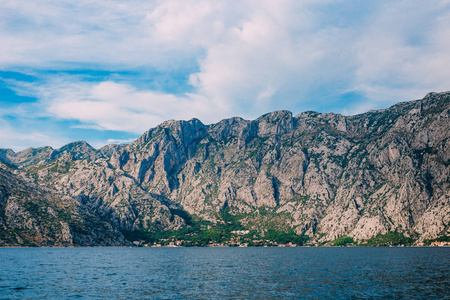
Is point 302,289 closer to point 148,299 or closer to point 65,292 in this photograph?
point 148,299

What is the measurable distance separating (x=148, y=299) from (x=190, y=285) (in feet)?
53.7

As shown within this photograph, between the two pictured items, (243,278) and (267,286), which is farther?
(243,278)

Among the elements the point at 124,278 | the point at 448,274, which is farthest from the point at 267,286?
the point at 448,274

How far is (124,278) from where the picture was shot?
265ft

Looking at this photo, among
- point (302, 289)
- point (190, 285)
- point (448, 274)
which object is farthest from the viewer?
point (448, 274)

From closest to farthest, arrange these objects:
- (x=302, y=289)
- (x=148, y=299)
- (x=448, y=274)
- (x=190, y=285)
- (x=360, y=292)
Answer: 1. (x=148, y=299)
2. (x=360, y=292)
3. (x=302, y=289)
4. (x=190, y=285)
5. (x=448, y=274)

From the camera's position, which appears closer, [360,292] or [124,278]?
[360,292]

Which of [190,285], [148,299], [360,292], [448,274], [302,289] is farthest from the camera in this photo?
[448,274]

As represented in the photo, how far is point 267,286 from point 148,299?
25219 millimetres

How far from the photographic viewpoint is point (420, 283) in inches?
2633

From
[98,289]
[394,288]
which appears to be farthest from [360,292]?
[98,289]

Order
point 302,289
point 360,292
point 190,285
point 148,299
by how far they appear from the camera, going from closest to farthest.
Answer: point 148,299, point 360,292, point 302,289, point 190,285

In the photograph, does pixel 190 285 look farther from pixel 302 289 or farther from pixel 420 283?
pixel 420 283

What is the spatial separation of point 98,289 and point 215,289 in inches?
910
